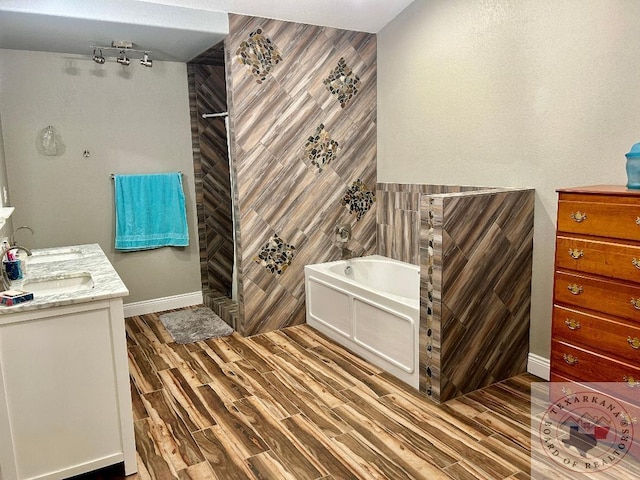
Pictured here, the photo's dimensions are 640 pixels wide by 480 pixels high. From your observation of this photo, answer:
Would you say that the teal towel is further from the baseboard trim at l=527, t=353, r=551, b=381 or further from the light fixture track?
the baseboard trim at l=527, t=353, r=551, b=381

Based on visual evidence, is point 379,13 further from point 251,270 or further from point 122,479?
point 122,479

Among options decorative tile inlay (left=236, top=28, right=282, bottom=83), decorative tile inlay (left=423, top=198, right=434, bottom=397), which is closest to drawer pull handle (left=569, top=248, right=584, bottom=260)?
decorative tile inlay (left=423, top=198, right=434, bottom=397)

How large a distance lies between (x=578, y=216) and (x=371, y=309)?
5.02ft

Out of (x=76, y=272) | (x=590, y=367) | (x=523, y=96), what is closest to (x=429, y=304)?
(x=590, y=367)

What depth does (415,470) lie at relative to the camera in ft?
7.57

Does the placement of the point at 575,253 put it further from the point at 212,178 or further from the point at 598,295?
the point at 212,178

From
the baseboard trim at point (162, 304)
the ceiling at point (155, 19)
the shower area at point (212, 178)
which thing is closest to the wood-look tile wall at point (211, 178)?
the shower area at point (212, 178)

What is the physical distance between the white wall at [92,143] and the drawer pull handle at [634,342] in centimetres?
382

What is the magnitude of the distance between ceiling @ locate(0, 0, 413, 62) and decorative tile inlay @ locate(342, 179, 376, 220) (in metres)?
1.39

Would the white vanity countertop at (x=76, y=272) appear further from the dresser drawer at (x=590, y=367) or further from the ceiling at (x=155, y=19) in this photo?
the dresser drawer at (x=590, y=367)

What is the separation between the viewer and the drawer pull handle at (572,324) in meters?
2.45

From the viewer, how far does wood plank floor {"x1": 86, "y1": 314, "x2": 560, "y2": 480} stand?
235cm

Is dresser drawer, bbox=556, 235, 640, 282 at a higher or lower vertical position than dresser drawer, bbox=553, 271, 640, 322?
higher

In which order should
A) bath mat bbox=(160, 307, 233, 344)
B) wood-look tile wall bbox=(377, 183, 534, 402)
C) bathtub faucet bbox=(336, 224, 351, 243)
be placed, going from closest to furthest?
wood-look tile wall bbox=(377, 183, 534, 402), bath mat bbox=(160, 307, 233, 344), bathtub faucet bbox=(336, 224, 351, 243)
